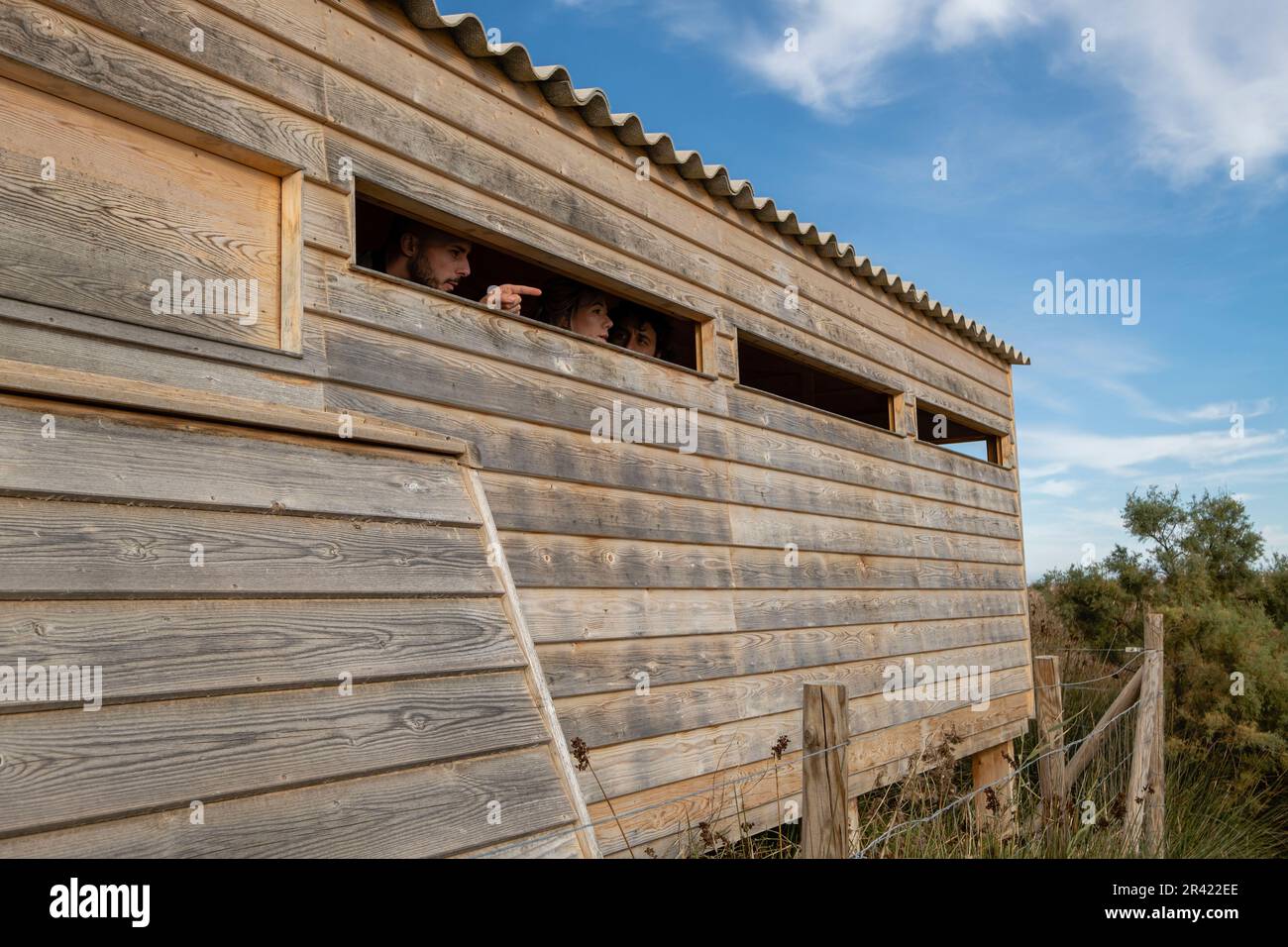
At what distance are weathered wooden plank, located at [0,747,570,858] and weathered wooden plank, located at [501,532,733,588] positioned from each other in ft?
5.18

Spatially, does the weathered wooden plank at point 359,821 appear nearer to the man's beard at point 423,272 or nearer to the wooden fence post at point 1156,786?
the man's beard at point 423,272

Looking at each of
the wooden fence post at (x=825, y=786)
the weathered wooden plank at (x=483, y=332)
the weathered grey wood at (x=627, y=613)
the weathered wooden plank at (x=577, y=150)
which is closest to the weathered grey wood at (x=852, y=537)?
the weathered grey wood at (x=627, y=613)

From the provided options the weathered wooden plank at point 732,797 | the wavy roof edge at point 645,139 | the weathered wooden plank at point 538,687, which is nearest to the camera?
the weathered wooden plank at point 538,687

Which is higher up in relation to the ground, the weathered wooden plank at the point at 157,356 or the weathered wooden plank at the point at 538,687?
the weathered wooden plank at the point at 157,356

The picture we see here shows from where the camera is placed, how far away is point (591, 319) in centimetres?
513

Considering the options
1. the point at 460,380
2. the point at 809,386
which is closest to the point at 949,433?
the point at 809,386

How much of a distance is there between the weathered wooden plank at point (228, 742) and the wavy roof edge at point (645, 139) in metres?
2.94

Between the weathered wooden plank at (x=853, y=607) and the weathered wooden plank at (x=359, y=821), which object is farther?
the weathered wooden plank at (x=853, y=607)

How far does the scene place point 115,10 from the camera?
9.65ft

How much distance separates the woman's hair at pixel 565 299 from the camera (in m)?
5.24

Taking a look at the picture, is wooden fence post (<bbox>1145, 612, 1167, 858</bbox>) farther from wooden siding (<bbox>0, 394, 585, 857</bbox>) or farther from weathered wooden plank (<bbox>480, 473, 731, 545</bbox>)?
wooden siding (<bbox>0, 394, 585, 857</bbox>)

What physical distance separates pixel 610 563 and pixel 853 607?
2.75 m
